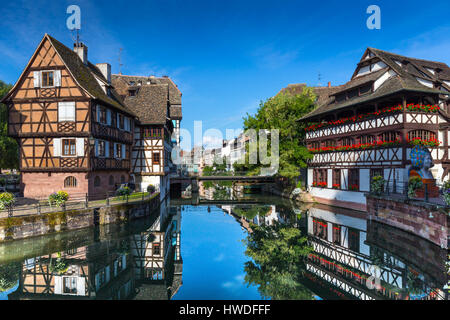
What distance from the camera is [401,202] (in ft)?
59.1

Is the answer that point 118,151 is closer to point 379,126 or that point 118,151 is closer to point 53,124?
point 53,124

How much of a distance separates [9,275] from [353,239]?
1804 centimetres

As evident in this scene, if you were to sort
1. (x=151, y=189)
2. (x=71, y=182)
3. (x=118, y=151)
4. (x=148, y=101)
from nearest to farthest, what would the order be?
(x=71, y=182) → (x=118, y=151) → (x=151, y=189) → (x=148, y=101)

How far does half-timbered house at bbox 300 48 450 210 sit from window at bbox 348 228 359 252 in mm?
5574

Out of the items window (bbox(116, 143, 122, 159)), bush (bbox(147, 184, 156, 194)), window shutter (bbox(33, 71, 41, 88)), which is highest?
window shutter (bbox(33, 71, 41, 88))

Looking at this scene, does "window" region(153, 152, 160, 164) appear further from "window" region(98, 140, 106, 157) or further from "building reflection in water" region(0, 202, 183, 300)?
"building reflection in water" region(0, 202, 183, 300)

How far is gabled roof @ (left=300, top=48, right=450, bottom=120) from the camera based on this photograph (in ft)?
72.8

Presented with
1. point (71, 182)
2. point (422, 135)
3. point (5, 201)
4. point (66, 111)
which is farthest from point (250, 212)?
point (5, 201)

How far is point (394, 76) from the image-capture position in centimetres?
2417

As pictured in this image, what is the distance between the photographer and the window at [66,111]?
21.4m

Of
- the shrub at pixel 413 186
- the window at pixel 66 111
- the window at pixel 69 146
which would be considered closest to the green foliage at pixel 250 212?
the shrub at pixel 413 186

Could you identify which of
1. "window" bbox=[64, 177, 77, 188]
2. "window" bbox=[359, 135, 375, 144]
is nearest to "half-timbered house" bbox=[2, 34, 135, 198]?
"window" bbox=[64, 177, 77, 188]

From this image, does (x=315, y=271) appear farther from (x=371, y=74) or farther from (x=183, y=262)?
(x=371, y=74)
